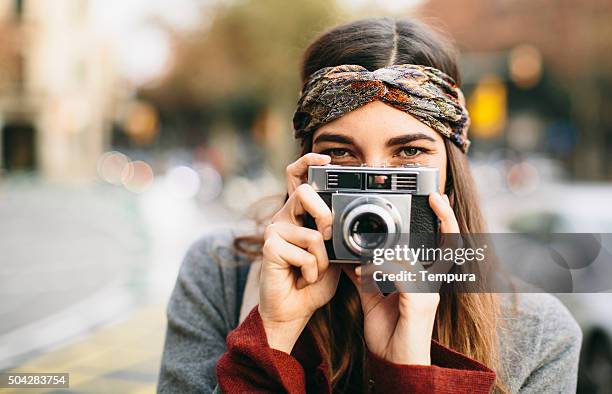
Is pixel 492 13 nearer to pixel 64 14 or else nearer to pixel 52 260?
pixel 64 14

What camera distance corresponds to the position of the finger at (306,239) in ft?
5.70

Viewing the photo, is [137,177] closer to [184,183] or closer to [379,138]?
[184,183]

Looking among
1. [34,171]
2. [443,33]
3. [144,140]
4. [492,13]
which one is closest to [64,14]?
[34,171]

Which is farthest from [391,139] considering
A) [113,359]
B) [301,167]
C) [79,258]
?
[79,258]

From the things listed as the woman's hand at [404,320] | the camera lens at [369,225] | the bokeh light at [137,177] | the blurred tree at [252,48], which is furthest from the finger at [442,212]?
the bokeh light at [137,177]

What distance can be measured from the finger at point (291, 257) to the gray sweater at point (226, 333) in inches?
16.6

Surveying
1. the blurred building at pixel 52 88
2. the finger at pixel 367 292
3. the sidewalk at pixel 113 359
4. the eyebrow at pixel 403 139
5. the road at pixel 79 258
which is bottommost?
the road at pixel 79 258

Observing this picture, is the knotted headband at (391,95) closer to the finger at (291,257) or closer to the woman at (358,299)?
the woman at (358,299)

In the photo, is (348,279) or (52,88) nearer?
(348,279)

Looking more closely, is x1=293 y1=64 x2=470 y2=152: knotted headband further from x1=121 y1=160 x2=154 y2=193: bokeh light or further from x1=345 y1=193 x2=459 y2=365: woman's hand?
x1=121 y1=160 x2=154 y2=193: bokeh light

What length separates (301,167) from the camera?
1.84 metres

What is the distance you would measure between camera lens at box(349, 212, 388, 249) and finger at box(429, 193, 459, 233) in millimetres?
161

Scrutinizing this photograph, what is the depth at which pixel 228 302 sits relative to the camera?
212 centimetres

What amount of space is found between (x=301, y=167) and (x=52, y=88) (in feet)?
99.9
